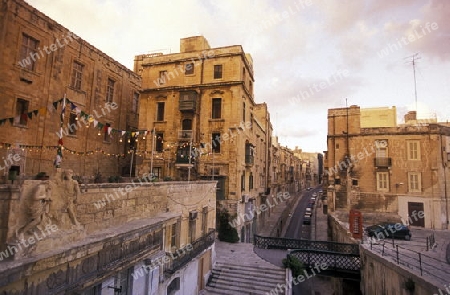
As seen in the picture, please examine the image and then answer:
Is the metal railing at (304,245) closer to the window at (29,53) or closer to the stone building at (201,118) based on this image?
the stone building at (201,118)

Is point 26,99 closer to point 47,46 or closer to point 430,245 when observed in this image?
point 47,46

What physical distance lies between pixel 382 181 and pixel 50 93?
30.9 m

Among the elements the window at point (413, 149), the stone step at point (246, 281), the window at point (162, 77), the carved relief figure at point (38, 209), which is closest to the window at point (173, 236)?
the stone step at point (246, 281)

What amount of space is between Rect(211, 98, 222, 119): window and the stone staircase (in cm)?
1149

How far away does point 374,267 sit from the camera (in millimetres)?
13758

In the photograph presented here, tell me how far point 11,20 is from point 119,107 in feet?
33.1

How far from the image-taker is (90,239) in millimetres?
5883

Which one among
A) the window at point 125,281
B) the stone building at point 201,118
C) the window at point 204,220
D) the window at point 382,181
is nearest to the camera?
the window at point 125,281

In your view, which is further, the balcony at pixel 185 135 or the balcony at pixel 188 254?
the balcony at pixel 185 135

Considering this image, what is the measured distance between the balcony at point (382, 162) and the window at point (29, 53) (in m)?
30.8

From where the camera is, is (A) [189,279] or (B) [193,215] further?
(B) [193,215]

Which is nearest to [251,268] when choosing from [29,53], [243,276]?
[243,276]

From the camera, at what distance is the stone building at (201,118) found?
71.1ft

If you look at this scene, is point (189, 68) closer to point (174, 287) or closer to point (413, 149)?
point (174, 287)
